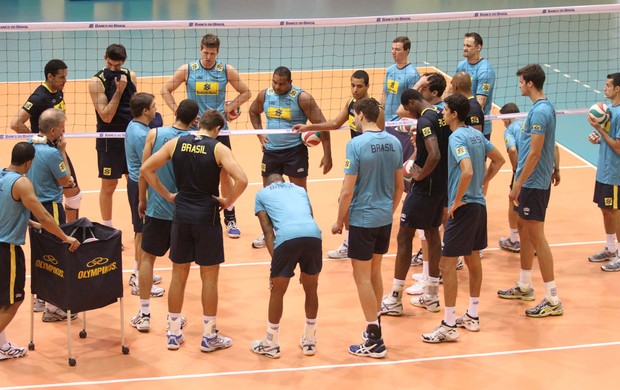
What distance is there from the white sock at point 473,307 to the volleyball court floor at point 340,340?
0.21 metres

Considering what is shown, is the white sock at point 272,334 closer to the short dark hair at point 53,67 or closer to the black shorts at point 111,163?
the black shorts at point 111,163

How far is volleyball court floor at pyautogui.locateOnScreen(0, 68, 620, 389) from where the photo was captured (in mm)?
8109

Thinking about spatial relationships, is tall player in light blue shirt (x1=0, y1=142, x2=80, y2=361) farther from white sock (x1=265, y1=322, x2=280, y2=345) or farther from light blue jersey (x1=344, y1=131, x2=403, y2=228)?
light blue jersey (x1=344, y1=131, x2=403, y2=228)

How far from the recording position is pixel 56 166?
8.65 meters

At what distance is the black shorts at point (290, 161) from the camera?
35.9 feet

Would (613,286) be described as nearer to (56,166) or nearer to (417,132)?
(417,132)

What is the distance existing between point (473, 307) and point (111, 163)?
15.5 ft

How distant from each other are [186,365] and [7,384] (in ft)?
5.18

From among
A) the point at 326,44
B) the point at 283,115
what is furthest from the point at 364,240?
the point at 326,44

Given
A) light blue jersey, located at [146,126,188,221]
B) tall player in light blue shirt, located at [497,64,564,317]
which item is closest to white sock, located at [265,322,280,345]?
light blue jersey, located at [146,126,188,221]

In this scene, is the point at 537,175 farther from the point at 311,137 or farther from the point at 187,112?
the point at 187,112

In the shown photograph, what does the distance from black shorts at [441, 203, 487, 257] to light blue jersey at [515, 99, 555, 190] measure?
955 millimetres

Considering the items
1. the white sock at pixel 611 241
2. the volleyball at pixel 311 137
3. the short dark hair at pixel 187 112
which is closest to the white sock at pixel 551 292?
the white sock at pixel 611 241

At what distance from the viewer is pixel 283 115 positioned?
1083 centimetres
